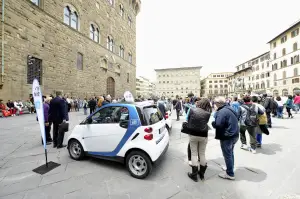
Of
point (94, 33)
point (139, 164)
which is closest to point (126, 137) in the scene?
point (139, 164)

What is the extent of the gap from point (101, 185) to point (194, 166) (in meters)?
1.92

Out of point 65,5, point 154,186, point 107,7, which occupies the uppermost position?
point 107,7

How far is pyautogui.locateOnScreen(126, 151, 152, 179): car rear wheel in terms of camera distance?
118 inches

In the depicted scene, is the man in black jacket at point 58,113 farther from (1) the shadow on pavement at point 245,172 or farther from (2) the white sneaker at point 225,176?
(2) the white sneaker at point 225,176

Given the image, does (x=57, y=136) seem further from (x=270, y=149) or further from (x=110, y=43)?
(x=110, y=43)

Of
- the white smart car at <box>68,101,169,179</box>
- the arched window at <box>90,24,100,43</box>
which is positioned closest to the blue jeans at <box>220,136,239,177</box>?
the white smart car at <box>68,101,169,179</box>

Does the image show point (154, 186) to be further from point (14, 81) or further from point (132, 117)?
point (14, 81)

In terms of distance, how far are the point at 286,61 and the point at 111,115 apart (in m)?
43.0

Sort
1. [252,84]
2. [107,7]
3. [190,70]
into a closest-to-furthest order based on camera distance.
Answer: [107,7]
[252,84]
[190,70]

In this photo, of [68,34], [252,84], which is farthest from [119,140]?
[252,84]

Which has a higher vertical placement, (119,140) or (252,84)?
(252,84)

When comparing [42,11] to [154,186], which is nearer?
[154,186]

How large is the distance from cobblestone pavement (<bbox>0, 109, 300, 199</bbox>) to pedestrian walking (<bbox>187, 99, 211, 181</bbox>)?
36 cm

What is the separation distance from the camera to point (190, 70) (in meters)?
76.8
